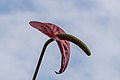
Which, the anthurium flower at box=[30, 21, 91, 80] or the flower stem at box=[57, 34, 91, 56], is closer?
the anthurium flower at box=[30, 21, 91, 80]

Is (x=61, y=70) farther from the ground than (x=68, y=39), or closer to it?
closer to it

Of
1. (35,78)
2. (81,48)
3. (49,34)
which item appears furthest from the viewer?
(81,48)

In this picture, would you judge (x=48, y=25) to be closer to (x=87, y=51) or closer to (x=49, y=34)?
(x=49, y=34)

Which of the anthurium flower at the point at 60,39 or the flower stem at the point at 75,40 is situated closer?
the anthurium flower at the point at 60,39

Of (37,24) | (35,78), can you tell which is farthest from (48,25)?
(35,78)

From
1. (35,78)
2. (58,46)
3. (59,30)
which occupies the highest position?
(59,30)

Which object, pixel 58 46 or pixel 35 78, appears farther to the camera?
pixel 58 46

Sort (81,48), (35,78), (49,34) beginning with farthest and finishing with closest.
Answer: (81,48) < (49,34) < (35,78)

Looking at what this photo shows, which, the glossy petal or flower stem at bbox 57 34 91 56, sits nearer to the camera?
the glossy petal

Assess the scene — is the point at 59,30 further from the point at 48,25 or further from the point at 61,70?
the point at 61,70

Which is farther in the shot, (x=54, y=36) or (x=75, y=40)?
(x=75, y=40)
